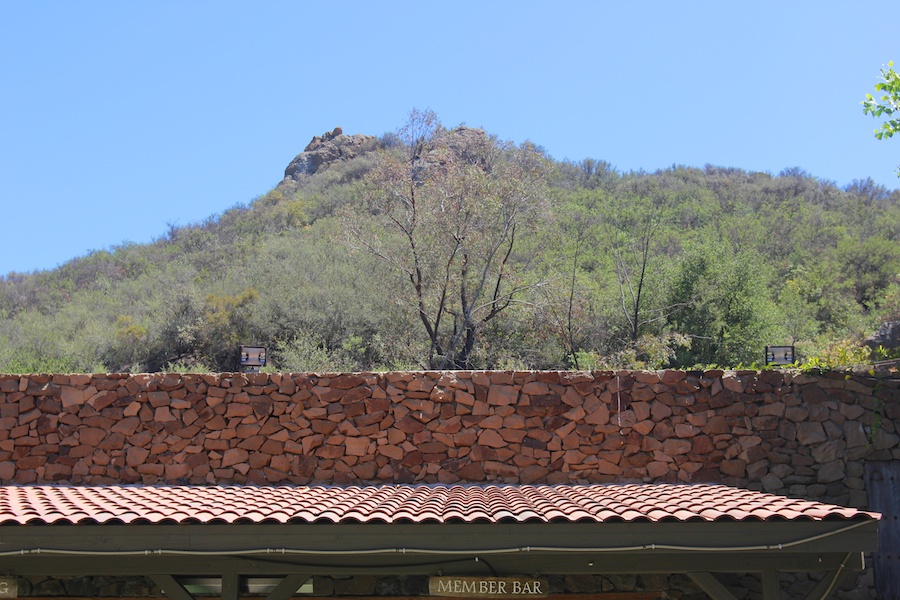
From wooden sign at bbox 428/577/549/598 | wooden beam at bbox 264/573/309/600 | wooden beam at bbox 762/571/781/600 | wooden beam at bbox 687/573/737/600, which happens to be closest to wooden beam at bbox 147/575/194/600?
wooden beam at bbox 264/573/309/600

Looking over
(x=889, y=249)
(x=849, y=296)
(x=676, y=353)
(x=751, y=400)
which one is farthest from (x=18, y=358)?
(x=889, y=249)

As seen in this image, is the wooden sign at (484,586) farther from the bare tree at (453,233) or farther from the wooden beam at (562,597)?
the bare tree at (453,233)

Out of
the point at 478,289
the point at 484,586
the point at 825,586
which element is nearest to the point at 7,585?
the point at 484,586

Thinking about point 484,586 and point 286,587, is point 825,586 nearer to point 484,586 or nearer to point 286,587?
point 484,586

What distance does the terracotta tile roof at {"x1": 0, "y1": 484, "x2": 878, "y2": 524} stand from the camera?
6.31 meters

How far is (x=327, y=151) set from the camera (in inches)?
1970

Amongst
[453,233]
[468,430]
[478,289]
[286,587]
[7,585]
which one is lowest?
[7,585]

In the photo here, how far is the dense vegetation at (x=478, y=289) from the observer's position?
1905 cm

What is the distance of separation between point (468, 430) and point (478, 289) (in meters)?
8.04

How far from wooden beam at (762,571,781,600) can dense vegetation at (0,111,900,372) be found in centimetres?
1041

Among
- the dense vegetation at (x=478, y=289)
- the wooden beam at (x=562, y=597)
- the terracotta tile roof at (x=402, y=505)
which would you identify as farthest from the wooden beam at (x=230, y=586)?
the dense vegetation at (x=478, y=289)

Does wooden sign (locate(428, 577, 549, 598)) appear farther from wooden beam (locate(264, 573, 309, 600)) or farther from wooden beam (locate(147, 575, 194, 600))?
wooden beam (locate(147, 575, 194, 600))

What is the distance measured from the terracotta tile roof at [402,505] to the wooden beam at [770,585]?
472 millimetres

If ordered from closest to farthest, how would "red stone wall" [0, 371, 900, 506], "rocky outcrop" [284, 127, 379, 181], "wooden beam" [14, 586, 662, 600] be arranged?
"wooden beam" [14, 586, 662, 600] < "red stone wall" [0, 371, 900, 506] < "rocky outcrop" [284, 127, 379, 181]
